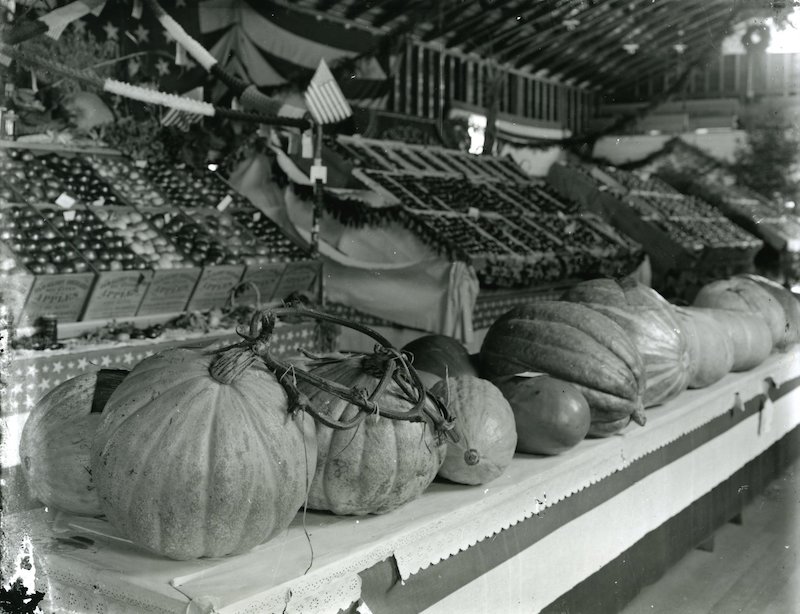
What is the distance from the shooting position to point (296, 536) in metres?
1.86

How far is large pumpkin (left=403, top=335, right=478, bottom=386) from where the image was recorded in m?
2.73

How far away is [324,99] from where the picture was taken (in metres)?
5.74

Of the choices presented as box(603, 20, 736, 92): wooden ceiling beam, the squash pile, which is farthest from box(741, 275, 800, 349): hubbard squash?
box(603, 20, 736, 92): wooden ceiling beam

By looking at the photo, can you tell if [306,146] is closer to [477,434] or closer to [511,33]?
[477,434]

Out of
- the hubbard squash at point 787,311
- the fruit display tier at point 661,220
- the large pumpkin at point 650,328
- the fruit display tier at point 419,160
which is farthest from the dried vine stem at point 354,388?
the fruit display tier at point 661,220

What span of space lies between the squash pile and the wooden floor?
39.4 inches

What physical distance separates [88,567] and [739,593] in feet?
9.00

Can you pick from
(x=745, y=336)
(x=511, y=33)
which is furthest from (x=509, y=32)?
(x=745, y=336)

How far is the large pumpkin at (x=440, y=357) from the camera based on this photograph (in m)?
2.73

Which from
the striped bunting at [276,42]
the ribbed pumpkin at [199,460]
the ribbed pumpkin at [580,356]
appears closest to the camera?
the ribbed pumpkin at [199,460]

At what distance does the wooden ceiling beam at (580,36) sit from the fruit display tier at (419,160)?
2.06 metres

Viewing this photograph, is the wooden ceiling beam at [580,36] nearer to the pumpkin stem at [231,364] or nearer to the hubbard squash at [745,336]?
the hubbard squash at [745,336]

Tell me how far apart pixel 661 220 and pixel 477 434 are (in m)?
9.02

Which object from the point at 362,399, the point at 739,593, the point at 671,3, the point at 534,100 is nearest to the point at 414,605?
the point at 362,399
